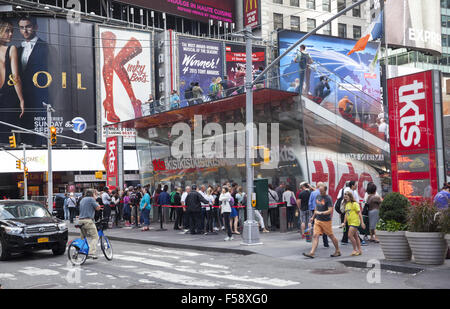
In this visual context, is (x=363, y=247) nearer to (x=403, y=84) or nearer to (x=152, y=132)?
(x=403, y=84)

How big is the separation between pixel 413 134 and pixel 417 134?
15cm

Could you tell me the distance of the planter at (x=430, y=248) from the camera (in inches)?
419

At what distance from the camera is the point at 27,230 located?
44.8 ft

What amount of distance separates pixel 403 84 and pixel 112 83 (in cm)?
3968

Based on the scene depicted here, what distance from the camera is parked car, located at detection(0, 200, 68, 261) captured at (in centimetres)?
1355

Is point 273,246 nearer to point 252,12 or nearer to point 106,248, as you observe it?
point 106,248

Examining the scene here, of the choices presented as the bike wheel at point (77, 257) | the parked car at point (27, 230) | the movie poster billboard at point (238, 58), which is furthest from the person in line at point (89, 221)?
the movie poster billboard at point (238, 58)

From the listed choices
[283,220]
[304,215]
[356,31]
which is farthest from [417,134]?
[356,31]

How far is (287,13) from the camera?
55875 mm

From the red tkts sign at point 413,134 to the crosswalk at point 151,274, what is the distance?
5.55 metres

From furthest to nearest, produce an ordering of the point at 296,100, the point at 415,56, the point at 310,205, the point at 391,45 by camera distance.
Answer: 1. the point at 415,56
2. the point at 391,45
3. the point at 296,100
4. the point at 310,205

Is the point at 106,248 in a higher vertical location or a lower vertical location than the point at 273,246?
higher

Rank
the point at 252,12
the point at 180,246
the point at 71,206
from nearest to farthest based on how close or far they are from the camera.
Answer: the point at 180,246 < the point at 71,206 < the point at 252,12

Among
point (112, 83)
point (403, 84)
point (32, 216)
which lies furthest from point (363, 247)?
point (112, 83)
